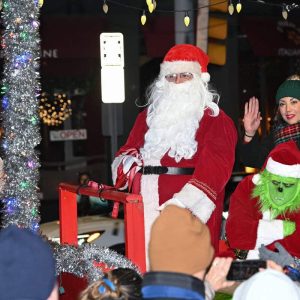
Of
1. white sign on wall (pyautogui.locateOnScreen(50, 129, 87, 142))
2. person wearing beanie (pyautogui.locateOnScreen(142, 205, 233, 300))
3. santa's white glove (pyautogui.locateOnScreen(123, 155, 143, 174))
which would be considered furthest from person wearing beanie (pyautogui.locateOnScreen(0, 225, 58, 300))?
white sign on wall (pyautogui.locateOnScreen(50, 129, 87, 142))

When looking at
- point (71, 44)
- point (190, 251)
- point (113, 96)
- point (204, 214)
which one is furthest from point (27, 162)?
point (71, 44)

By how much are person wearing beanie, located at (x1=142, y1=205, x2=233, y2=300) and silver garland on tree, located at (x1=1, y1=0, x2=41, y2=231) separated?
6.26 feet

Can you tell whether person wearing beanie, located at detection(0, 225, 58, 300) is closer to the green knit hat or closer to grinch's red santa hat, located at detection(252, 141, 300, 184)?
grinch's red santa hat, located at detection(252, 141, 300, 184)

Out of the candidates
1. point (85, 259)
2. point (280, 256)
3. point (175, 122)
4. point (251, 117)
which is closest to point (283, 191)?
point (280, 256)

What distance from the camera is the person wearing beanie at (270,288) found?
2.15 m

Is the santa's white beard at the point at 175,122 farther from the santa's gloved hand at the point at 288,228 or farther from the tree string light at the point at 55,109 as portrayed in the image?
the tree string light at the point at 55,109

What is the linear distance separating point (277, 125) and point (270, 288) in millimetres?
2335

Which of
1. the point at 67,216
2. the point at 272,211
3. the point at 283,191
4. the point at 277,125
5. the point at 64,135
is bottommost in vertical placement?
Answer: the point at 64,135

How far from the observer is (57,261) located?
13.1 ft

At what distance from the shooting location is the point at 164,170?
419 cm

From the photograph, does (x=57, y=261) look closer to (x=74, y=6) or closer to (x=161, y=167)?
(x=161, y=167)

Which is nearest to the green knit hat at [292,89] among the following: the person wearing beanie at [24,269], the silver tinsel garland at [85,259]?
the silver tinsel garland at [85,259]

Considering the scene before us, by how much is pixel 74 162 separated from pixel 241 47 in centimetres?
489

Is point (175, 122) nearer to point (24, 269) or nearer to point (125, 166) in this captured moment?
point (125, 166)
